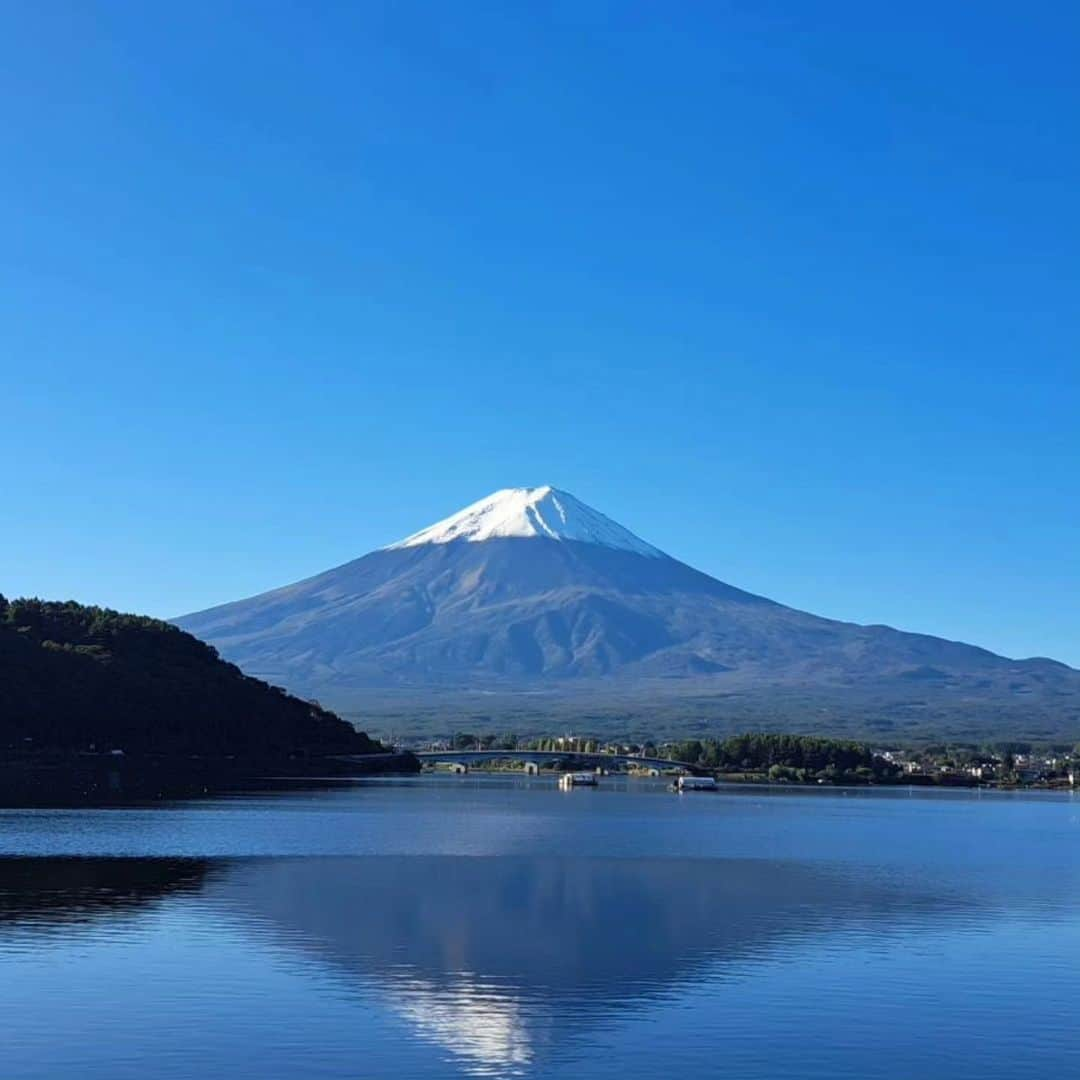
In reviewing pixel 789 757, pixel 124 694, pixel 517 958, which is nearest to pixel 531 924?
pixel 517 958

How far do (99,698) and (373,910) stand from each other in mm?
81559

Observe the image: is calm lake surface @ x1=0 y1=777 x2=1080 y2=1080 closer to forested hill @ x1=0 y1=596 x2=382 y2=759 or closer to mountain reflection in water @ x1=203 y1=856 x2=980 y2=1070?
mountain reflection in water @ x1=203 y1=856 x2=980 y2=1070

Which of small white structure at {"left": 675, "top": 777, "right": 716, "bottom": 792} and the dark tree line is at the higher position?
the dark tree line

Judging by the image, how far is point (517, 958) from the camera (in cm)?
3372

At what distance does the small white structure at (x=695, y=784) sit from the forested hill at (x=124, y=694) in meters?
31.9

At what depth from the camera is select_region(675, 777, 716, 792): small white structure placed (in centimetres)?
14820

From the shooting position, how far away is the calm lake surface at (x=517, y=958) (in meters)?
25.4

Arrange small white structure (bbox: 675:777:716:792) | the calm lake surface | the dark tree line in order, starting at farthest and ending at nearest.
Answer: the dark tree line < small white structure (bbox: 675:777:716:792) < the calm lake surface

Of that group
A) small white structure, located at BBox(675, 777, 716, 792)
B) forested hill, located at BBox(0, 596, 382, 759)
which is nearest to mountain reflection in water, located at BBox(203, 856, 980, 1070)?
forested hill, located at BBox(0, 596, 382, 759)

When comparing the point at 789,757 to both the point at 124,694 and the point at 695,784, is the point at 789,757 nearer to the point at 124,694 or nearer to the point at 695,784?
the point at 695,784

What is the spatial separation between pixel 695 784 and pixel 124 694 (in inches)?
2053

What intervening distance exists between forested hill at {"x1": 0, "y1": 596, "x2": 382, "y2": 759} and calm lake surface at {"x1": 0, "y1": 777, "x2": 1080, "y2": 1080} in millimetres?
49340

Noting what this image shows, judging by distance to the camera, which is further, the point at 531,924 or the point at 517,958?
the point at 531,924

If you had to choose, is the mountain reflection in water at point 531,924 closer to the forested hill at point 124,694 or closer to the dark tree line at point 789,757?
the forested hill at point 124,694
